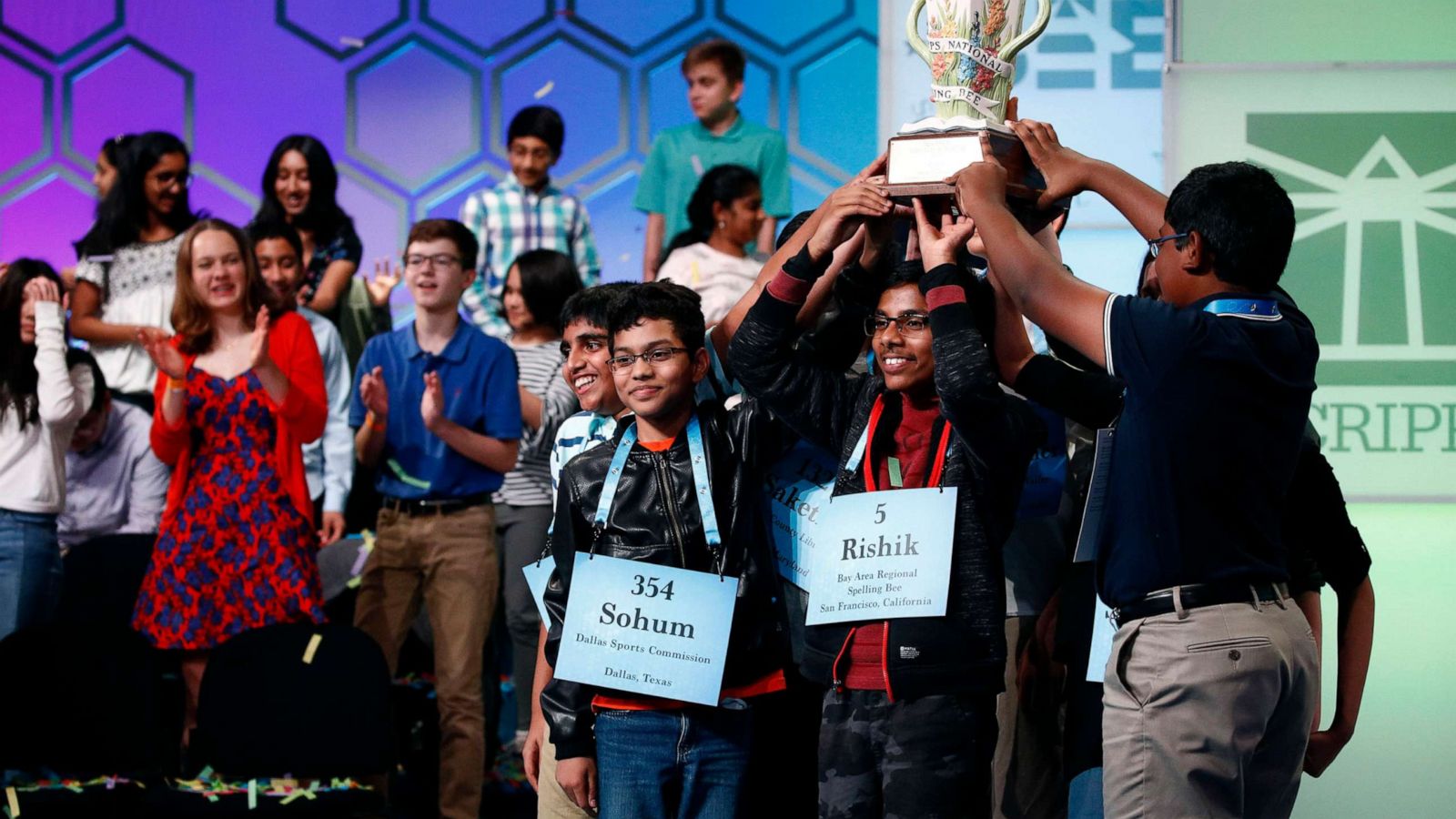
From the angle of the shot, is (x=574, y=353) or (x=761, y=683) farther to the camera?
(x=574, y=353)

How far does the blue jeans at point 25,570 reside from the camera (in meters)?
4.18

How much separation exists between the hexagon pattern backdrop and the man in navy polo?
4152 millimetres

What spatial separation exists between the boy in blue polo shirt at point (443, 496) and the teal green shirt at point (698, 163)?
1.35 meters

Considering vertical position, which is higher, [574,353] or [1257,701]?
[574,353]

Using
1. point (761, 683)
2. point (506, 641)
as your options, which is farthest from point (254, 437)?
point (761, 683)

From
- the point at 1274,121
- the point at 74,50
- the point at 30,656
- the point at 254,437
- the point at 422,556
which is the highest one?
the point at 74,50

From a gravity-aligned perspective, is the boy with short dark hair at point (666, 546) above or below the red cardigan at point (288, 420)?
below

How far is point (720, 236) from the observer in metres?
4.97

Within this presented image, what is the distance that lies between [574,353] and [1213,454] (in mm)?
1474

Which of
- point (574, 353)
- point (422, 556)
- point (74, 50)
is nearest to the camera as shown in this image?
point (574, 353)

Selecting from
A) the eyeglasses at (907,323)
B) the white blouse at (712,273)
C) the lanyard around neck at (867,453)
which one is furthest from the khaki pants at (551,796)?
the white blouse at (712,273)

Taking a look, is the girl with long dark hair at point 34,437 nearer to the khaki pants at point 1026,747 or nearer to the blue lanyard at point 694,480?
the blue lanyard at point 694,480

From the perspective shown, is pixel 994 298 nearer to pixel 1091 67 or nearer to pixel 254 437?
pixel 254 437

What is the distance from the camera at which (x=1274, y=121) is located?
4816 mm
